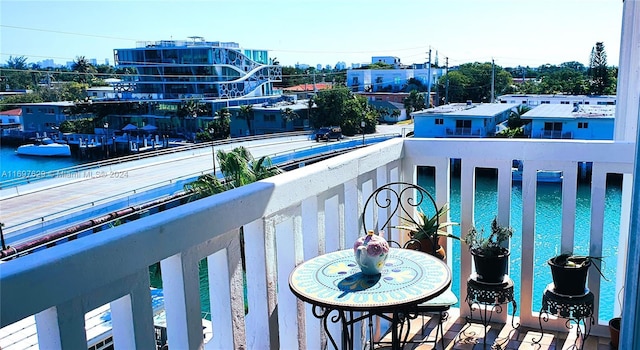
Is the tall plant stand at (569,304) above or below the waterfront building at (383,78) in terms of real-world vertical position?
below

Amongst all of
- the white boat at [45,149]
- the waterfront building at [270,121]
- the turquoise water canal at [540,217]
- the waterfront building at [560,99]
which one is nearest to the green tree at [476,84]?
the waterfront building at [560,99]

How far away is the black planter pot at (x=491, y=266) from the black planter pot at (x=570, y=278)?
0.16 m

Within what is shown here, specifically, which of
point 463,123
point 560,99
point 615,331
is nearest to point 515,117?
point 560,99

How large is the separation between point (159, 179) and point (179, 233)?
58.9 feet

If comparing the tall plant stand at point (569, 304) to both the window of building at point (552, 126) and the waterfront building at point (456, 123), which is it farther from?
the waterfront building at point (456, 123)

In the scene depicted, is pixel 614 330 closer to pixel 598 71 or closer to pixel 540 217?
pixel 540 217

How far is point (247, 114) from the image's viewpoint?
22266mm

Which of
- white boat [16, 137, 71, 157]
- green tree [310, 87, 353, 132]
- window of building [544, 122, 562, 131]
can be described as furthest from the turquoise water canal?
green tree [310, 87, 353, 132]

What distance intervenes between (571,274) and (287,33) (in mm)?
26363

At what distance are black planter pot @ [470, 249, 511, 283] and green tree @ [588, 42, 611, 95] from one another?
12998mm

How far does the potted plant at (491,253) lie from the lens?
172cm

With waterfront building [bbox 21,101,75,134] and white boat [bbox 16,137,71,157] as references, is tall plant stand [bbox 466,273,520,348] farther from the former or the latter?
white boat [bbox 16,137,71,157]

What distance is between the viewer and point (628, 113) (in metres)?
1.84

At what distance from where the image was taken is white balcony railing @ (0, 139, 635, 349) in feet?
2.12
